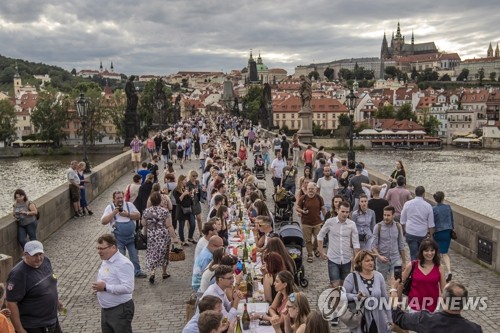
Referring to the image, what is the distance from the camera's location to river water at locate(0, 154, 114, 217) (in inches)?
1512

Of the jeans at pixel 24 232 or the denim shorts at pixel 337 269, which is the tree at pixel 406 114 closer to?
the jeans at pixel 24 232

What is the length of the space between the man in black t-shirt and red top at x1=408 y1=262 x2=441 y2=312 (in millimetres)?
3466

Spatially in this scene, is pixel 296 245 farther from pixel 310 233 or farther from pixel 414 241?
pixel 414 241

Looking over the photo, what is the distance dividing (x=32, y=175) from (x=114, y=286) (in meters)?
51.0

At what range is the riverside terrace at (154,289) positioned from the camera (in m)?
6.57

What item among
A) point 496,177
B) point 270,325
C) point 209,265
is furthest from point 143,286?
point 496,177

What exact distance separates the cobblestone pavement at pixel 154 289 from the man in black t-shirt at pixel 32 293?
152 centimetres

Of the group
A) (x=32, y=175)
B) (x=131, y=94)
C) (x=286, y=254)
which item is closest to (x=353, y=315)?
(x=286, y=254)

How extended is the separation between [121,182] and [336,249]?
13.1m

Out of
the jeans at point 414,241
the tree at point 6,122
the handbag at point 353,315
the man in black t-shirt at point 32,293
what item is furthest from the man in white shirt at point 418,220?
the tree at point 6,122

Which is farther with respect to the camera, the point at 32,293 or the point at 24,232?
the point at 24,232

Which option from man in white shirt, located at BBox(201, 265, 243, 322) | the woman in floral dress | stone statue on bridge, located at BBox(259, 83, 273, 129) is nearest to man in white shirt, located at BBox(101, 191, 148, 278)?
the woman in floral dress

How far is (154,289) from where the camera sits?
778 centimetres

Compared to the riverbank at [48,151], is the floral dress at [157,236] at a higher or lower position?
higher
